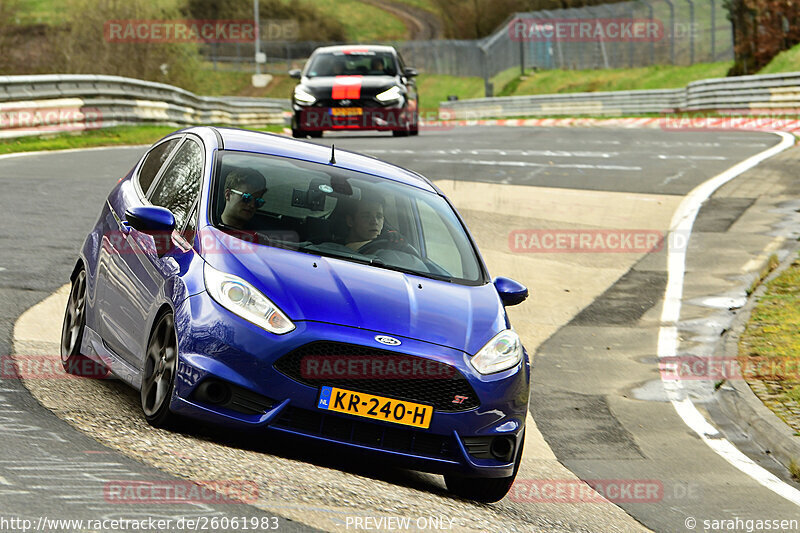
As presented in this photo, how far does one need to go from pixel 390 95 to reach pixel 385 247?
55.3ft

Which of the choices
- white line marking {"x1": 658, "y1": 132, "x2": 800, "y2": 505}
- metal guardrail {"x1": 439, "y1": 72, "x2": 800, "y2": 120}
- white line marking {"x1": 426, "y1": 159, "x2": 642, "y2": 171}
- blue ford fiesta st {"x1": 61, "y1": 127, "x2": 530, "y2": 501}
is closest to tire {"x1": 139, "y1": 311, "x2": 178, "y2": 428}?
blue ford fiesta st {"x1": 61, "y1": 127, "x2": 530, "y2": 501}

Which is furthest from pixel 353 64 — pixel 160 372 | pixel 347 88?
pixel 160 372

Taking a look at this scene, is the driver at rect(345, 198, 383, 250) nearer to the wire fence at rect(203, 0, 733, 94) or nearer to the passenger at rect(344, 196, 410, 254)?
the passenger at rect(344, 196, 410, 254)

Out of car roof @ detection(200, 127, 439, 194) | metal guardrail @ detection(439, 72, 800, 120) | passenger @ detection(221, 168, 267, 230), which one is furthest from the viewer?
metal guardrail @ detection(439, 72, 800, 120)

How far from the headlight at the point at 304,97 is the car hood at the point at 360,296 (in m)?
16.9

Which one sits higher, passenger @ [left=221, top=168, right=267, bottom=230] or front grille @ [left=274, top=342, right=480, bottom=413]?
passenger @ [left=221, top=168, right=267, bottom=230]

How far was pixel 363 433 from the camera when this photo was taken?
19.1 ft

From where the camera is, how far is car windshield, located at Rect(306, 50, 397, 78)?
78.3 ft

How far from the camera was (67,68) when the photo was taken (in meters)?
43.5

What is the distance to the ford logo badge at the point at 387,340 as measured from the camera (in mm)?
5809

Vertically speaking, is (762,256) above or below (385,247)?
below

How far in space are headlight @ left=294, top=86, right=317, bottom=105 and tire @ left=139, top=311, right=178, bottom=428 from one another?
1723cm

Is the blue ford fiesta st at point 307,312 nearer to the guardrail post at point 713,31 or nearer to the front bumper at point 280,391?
the front bumper at point 280,391

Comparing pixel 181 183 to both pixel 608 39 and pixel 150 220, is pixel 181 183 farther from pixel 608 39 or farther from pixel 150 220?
pixel 608 39
